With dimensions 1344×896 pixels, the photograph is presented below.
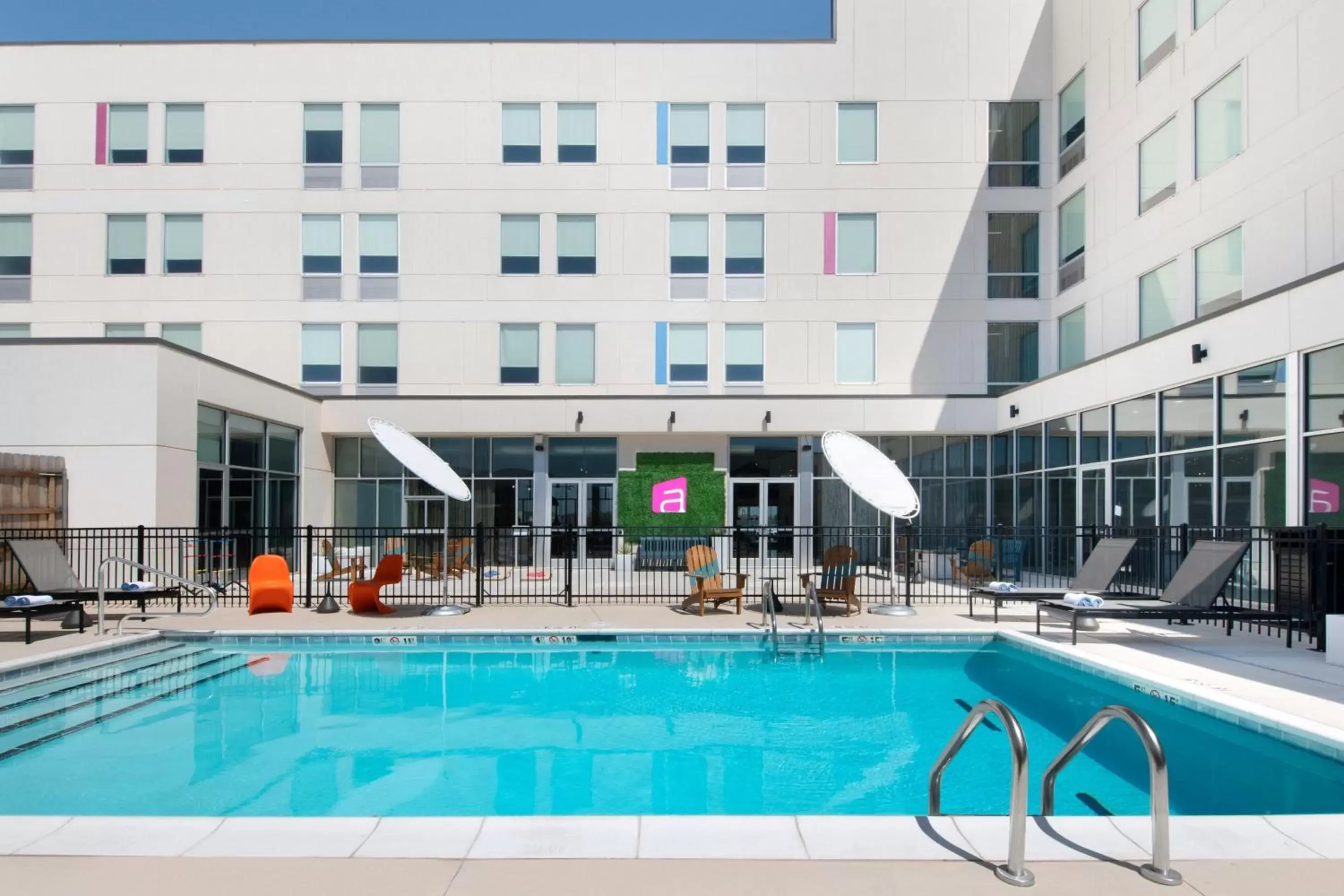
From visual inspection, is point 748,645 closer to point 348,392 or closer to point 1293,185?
point 1293,185

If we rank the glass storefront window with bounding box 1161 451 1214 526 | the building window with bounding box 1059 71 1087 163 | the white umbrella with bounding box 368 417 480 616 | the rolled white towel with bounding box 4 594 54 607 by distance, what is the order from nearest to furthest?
the rolled white towel with bounding box 4 594 54 607
the white umbrella with bounding box 368 417 480 616
the glass storefront window with bounding box 1161 451 1214 526
the building window with bounding box 1059 71 1087 163

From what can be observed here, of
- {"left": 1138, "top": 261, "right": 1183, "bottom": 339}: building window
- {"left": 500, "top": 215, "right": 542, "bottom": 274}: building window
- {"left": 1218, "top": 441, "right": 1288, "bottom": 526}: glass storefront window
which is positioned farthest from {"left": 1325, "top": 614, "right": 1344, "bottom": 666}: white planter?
{"left": 500, "top": 215, "right": 542, "bottom": 274}: building window

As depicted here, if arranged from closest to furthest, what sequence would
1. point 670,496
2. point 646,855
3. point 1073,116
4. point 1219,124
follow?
point 646,855 → point 1219,124 → point 1073,116 → point 670,496

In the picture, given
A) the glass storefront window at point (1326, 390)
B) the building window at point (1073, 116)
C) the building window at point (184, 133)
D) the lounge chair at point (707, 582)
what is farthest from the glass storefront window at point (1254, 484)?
the building window at point (184, 133)

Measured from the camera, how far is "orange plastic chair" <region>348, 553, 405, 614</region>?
13.4 meters

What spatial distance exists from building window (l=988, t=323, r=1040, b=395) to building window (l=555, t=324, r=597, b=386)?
10260 millimetres

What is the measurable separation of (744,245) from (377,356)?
391 inches

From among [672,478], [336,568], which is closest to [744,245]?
[672,478]

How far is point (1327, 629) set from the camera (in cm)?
879

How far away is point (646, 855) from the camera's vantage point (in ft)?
13.3

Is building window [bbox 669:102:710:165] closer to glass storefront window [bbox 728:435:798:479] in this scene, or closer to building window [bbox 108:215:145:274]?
glass storefront window [bbox 728:435:798:479]

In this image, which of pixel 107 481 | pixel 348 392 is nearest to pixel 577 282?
pixel 348 392

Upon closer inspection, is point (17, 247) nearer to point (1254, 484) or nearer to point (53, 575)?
point (53, 575)

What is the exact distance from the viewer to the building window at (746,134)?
23125 millimetres
